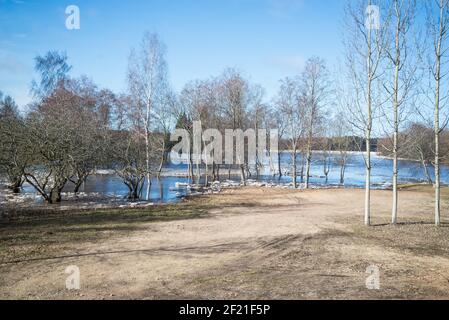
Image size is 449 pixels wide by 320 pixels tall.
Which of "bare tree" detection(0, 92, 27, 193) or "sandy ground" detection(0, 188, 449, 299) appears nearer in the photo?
"sandy ground" detection(0, 188, 449, 299)

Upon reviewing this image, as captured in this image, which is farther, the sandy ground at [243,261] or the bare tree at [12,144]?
the bare tree at [12,144]

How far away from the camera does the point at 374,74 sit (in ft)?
42.8

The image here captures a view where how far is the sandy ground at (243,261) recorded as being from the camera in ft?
21.6

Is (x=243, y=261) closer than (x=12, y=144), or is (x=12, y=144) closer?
(x=243, y=261)

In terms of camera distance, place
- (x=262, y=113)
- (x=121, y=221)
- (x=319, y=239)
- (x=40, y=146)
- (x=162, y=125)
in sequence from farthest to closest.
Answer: (x=262, y=113) → (x=162, y=125) → (x=40, y=146) → (x=121, y=221) → (x=319, y=239)

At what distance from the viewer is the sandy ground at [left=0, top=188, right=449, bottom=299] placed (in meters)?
6.59

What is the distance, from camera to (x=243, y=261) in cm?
855

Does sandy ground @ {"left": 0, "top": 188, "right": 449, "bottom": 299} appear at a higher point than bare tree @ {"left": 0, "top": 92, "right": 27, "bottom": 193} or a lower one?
lower

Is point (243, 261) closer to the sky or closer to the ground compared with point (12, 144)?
closer to the ground

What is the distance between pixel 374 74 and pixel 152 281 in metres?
10.7

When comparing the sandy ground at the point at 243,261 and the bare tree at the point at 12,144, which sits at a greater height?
the bare tree at the point at 12,144
